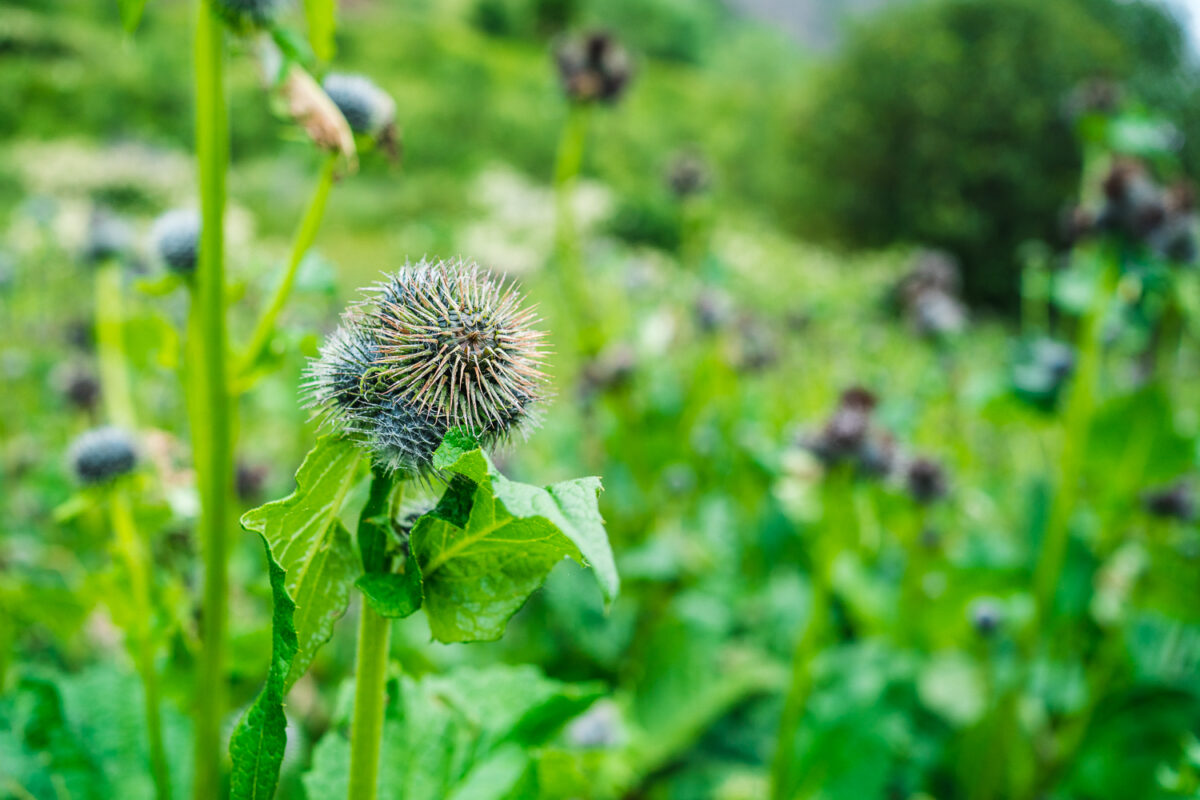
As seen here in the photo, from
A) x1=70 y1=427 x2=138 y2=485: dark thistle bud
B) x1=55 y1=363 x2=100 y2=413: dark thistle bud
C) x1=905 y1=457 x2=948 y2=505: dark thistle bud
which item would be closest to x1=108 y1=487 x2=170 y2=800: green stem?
x1=70 y1=427 x2=138 y2=485: dark thistle bud

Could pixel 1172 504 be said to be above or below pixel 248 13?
below

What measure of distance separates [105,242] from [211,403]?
148cm

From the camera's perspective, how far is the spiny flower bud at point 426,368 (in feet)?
2.15

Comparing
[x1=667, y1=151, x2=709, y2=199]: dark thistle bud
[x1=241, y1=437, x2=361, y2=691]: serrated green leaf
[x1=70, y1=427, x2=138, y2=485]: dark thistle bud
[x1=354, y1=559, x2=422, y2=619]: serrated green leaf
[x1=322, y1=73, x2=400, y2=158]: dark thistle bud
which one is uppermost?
[x1=667, y1=151, x2=709, y2=199]: dark thistle bud

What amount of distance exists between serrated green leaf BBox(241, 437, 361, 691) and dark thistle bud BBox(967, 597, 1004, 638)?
2231 mm

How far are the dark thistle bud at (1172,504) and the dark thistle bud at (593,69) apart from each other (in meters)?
2.59

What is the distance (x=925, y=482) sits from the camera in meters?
2.70

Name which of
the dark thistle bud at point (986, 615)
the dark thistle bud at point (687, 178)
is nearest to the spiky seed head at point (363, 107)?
the dark thistle bud at point (986, 615)

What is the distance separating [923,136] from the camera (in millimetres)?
16656

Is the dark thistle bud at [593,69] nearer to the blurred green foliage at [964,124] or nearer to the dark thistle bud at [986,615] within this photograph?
the dark thistle bud at [986,615]

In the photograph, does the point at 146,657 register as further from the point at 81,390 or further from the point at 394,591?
the point at 81,390

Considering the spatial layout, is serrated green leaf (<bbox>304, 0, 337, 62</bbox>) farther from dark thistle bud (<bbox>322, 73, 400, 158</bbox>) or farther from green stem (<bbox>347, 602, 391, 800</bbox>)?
green stem (<bbox>347, 602, 391, 800</bbox>)

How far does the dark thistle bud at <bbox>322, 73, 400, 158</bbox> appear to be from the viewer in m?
1.40

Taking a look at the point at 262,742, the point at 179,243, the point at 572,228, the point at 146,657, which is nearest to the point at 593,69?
the point at 572,228
